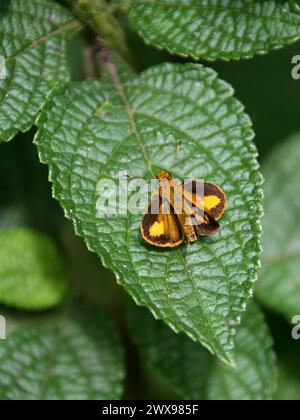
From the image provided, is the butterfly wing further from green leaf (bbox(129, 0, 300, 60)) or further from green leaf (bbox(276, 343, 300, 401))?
green leaf (bbox(276, 343, 300, 401))

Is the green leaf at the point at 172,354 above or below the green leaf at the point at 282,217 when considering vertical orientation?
below

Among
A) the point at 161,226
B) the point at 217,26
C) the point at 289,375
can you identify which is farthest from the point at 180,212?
the point at 289,375

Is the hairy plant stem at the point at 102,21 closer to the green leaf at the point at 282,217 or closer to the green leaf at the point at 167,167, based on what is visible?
the green leaf at the point at 167,167

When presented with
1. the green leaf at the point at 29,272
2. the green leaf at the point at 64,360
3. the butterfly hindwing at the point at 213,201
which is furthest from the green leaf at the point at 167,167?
the green leaf at the point at 64,360

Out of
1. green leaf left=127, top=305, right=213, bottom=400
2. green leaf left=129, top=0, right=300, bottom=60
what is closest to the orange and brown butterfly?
green leaf left=129, top=0, right=300, bottom=60
